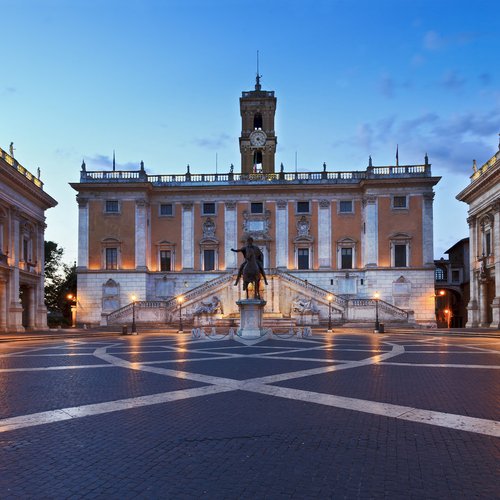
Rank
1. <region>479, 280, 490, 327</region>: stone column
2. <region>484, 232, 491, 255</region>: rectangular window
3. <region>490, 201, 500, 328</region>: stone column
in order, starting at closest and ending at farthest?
1. <region>490, 201, 500, 328</region>: stone column
2. <region>484, 232, 491, 255</region>: rectangular window
3. <region>479, 280, 490, 327</region>: stone column

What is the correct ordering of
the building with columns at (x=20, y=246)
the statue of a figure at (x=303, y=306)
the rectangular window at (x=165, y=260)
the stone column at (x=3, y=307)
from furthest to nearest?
the rectangular window at (x=165, y=260), the statue of a figure at (x=303, y=306), the stone column at (x=3, y=307), the building with columns at (x=20, y=246)

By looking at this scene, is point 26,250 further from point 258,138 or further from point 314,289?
point 258,138

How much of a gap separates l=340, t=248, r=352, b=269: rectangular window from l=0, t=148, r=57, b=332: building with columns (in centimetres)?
3083

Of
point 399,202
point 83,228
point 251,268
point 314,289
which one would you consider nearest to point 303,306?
point 314,289

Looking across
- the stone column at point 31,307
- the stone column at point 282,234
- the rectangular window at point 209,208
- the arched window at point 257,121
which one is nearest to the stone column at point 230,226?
the rectangular window at point 209,208

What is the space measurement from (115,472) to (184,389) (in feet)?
19.0

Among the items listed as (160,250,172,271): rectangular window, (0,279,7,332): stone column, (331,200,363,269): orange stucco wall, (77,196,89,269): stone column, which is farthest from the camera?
(160,250,172,271): rectangular window

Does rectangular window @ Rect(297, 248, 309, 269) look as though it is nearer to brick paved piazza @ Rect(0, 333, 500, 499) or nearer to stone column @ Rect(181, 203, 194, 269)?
stone column @ Rect(181, 203, 194, 269)

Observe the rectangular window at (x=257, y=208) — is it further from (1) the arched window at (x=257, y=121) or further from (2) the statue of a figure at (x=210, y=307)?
(1) the arched window at (x=257, y=121)

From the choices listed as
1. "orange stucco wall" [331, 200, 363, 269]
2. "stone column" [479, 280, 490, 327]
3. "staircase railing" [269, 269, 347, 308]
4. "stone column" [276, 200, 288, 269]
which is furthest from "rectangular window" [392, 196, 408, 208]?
"staircase railing" [269, 269, 347, 308]

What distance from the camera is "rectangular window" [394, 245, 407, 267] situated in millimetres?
57469

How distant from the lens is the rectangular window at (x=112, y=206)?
58.8m

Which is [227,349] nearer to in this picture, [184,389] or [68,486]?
[184,389]

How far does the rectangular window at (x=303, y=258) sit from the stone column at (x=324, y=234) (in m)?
1.44
